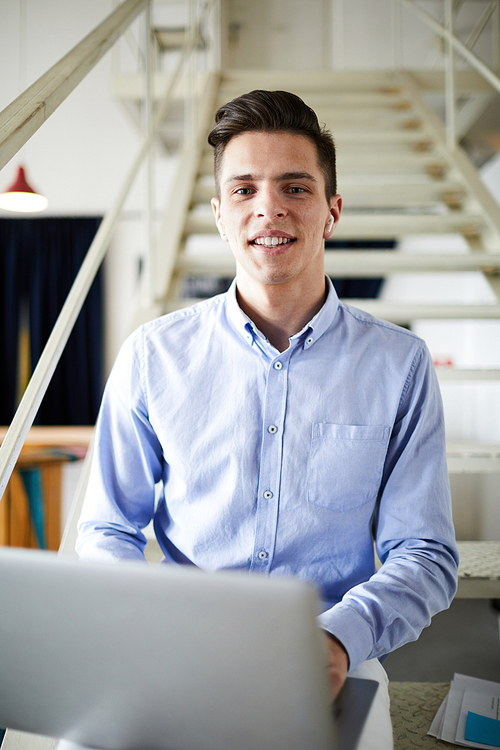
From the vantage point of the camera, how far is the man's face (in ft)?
3.00

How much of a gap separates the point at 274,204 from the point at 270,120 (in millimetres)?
149

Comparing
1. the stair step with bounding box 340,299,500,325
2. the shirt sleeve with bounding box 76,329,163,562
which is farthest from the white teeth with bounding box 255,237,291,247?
the stair step with bounding box 340,299,500,325

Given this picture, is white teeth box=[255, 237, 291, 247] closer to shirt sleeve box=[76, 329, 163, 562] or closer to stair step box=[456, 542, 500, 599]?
shirt sleeve box=[76, 329, 163, 562]

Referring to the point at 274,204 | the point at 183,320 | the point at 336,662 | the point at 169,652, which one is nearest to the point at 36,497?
the point at 183,320

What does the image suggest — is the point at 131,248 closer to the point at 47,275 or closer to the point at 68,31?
the point at 47,275

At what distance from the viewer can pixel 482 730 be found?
0.93 meters

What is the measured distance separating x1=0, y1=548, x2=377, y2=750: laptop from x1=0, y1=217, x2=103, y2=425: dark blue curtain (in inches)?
170

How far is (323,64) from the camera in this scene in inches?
186

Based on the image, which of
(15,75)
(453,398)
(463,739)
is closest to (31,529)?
(463,739)

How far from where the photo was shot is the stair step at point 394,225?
6.97 ft

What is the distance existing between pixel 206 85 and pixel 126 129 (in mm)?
1918

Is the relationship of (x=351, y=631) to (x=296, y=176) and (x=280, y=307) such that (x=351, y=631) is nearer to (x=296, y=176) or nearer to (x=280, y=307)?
(x=280, y=307)

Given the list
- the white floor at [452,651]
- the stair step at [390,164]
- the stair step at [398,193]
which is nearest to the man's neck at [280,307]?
the white floor at [452,651]

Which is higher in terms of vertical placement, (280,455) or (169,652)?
(280,455)
